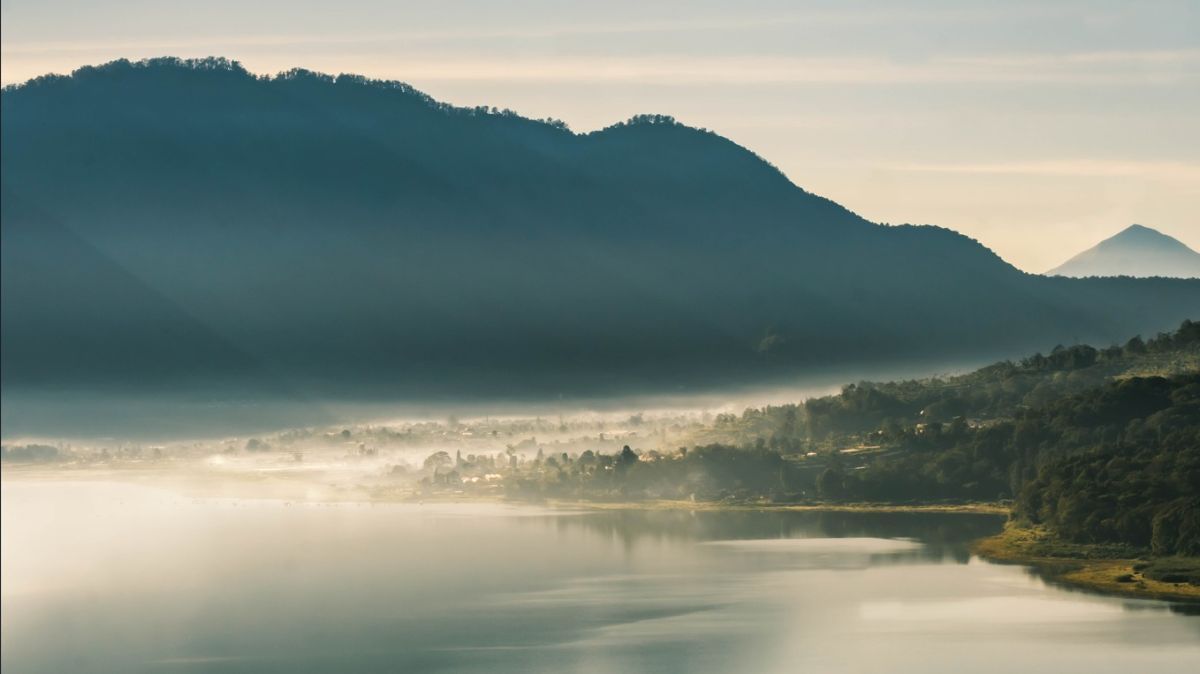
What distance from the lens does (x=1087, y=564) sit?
159750 mm

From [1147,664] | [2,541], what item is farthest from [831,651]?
[2,541]

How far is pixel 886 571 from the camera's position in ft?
580

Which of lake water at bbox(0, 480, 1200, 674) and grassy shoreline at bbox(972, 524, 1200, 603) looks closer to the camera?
lake water at bbox(0, 480, 1200, 674)

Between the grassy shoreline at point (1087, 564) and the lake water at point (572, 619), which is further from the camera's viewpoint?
the grassy shoreline at point (1087, 564)

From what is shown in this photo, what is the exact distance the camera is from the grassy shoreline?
142 m

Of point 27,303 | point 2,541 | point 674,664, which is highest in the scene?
point 27,303

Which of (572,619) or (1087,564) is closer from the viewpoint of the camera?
(572,619)

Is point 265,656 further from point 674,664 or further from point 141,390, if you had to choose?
point 141,390

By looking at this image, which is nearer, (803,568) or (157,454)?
(157,454)

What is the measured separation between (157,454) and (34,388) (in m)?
14.3

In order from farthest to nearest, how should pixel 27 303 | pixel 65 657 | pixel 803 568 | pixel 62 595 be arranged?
pixel 803 568 < pixel 27 303 < pixel 62 595 < pixel 65 657

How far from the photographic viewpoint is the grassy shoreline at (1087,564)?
467ft

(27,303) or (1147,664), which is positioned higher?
(27,303)

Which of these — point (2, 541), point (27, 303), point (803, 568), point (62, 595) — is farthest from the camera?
point (803, 568)
